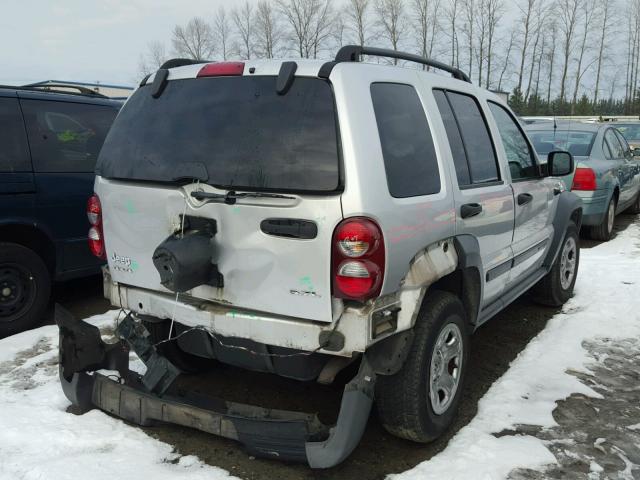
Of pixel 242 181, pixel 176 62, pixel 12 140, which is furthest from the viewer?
pixel 12 140

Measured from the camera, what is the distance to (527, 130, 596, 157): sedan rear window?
8.29 m

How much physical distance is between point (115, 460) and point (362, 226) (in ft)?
5.70

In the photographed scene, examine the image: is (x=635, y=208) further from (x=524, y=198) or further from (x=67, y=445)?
(x=67, y=445)

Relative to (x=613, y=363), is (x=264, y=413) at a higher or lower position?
higher

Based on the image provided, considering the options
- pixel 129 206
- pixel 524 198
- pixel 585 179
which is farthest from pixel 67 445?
pixel 585 179

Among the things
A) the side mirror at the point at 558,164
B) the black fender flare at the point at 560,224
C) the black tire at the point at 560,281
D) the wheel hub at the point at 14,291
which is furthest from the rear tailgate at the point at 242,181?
the black tire at the point at 560,281

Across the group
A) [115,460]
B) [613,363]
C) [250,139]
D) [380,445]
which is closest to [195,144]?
[250,139]

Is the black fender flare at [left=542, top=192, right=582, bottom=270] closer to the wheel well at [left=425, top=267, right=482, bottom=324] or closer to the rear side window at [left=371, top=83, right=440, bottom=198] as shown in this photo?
the wheel well at [left=425, top=267, right=482, bottom=324]

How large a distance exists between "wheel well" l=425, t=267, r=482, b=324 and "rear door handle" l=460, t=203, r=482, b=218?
0.31 m

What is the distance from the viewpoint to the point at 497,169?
380 cm

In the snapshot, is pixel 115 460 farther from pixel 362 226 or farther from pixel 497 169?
pixel 497 169

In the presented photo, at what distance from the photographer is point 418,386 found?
9.11 feet

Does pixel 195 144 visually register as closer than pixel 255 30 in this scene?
Yes

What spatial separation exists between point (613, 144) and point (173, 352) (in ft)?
26.6
